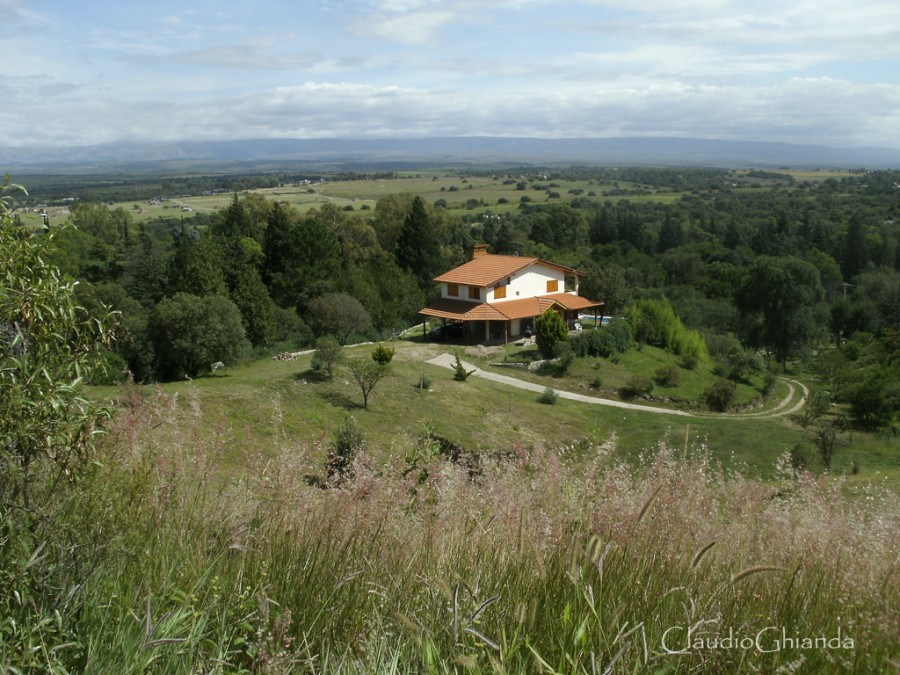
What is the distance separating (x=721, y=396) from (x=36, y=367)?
2928cm

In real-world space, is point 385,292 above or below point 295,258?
below

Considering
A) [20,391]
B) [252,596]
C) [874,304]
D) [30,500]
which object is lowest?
[874,304]

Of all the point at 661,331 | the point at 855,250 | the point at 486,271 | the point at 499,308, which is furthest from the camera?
the point at 855,250

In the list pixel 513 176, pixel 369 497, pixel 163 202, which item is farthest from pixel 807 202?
pixel 369 497

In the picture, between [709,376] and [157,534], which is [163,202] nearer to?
[709,376]

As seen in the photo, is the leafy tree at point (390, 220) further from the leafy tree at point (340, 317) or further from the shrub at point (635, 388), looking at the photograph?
the shrub at point (635, 388)

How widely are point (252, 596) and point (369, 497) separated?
2.58 feet

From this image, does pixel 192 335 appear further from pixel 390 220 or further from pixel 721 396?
pixel 390 220

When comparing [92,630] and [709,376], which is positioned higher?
[92,630]

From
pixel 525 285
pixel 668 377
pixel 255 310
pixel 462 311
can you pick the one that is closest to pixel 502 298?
pixel 525 285

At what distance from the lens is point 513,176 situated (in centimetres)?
13838

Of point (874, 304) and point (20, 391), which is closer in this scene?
point (20, 391)

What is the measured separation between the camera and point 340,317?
32.6 m

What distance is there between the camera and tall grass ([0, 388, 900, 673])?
2.36 metres
